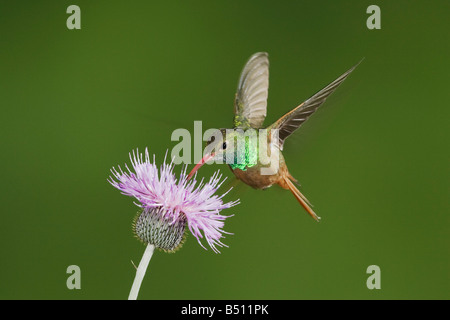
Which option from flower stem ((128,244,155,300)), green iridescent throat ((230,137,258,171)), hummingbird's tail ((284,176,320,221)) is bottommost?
flower stem ((128,244,155,300))

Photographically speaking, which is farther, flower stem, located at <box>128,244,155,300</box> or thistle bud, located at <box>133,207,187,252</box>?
thistle bud, located at <box>133,207,187,252</box>

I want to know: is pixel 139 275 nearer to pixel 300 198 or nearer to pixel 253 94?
pixel 300 198

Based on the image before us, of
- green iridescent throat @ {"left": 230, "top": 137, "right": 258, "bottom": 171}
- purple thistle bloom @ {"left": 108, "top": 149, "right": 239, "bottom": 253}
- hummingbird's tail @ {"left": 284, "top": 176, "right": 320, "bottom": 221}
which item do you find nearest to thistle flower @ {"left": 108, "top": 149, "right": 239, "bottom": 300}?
purple thistle bloom @ {"left": 108, "top": 149, "right": 239, "bottom": 253}

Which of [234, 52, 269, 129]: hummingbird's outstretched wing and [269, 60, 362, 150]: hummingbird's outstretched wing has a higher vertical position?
[234, 52, 269, 129]: hummingbird's outstretched wing

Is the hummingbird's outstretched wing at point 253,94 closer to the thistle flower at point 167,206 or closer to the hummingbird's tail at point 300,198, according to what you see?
the hummingbird's tail at point 300,198

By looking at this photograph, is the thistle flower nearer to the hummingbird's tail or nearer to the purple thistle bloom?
the purple thistle bloom

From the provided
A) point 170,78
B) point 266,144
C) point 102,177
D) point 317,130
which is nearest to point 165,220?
point 266,144
